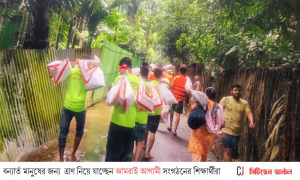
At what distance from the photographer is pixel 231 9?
3418 millimetres

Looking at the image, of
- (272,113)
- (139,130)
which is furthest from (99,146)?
(272,113)

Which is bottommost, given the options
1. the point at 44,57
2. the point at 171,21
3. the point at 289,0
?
the point at 44,57

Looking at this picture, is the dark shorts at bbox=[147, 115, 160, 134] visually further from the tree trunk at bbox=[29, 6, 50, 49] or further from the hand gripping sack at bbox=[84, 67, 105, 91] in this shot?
the tree trunk at bbox=[29, 6, 50, 49]

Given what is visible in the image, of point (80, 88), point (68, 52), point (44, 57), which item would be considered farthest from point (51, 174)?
point (68, 52)

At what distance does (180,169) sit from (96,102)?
5.23 meters

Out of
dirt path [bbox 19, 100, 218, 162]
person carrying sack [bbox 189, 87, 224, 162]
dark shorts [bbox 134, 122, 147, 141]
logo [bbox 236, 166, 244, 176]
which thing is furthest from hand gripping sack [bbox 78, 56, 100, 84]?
logo [bbox 236, 166, 244, 176]

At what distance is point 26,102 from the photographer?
10.5ft

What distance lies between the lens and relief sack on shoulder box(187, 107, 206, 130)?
280cm

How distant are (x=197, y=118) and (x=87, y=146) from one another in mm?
2110

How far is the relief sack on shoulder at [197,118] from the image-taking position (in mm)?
2801

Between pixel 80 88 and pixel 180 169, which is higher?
pixel 80 88

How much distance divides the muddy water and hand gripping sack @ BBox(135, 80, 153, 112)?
1443mm

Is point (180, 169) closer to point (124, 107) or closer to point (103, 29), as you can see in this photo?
point (124, 107)

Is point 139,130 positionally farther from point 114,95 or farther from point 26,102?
point 26,102
